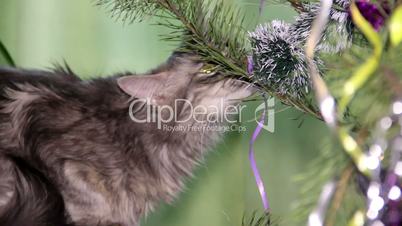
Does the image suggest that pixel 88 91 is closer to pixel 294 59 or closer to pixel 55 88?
pixel 55 88

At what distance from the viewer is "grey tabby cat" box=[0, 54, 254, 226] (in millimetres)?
806

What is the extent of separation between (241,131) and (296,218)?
82 cm

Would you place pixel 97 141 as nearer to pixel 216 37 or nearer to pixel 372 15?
pixel 216 37

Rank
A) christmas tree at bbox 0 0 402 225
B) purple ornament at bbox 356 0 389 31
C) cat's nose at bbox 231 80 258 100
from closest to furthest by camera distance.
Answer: christmas tree at bbox 0 0 402 225, purple ornament at bbox 356 0 389 31, cat's nose at bbox 231 80 258 100

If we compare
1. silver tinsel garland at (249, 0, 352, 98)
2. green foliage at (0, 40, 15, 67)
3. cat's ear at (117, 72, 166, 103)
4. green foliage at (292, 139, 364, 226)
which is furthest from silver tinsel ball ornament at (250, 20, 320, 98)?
green foliage at (0, 40, 15, 67)

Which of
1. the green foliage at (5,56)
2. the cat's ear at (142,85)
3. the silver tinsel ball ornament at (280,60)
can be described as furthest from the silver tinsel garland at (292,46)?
the green foliage at (5,56)

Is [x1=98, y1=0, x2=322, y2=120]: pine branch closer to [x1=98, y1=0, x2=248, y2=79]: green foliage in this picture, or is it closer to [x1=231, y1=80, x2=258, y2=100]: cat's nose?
[x1=98, y1=0, x2=248, y2=79]: green foliage

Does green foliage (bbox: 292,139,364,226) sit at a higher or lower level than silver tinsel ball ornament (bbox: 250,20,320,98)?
lower

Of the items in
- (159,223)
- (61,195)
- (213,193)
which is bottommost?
(159,223)

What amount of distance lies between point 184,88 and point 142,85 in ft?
0.29

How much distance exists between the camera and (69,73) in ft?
3.21

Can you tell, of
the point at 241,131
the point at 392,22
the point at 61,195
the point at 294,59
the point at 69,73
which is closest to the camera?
the point at 392,22

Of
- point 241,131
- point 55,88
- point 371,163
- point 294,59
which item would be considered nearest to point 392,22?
point 371,163

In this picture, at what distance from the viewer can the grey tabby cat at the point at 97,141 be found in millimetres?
806
